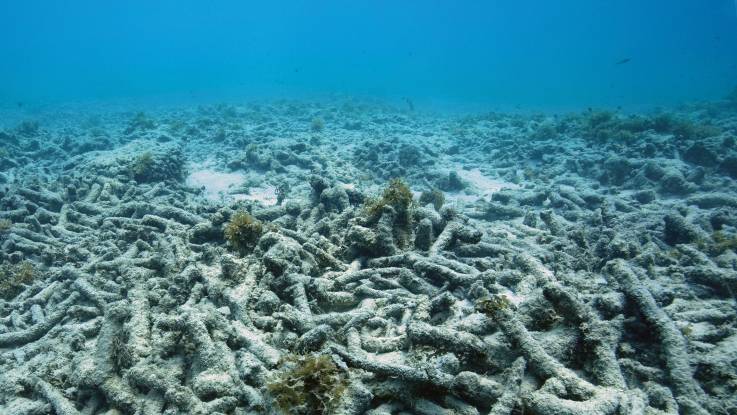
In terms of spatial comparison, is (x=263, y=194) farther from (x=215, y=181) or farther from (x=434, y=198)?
(x=434, y=198)

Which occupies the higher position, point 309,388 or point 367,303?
point 367,303

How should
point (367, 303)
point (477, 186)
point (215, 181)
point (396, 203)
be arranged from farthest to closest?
point (215, 181) < point (477, 186) < point (396, 203) < point (367, 303)

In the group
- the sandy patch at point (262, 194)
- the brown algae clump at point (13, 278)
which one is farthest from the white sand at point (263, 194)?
the brown algae clump at point (13, 278)

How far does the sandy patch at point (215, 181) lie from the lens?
16.9m

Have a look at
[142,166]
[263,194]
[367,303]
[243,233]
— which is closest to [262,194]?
[263,194]

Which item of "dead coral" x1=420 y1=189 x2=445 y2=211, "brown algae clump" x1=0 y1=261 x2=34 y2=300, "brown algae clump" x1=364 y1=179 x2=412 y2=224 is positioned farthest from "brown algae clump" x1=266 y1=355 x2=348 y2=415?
"dead coral" x1=420 y1=189 x2=445 y2=211

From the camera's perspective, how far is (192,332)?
4652mm

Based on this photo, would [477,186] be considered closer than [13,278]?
No

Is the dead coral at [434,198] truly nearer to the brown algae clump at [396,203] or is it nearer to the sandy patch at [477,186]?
the sandy patch at [477,186]

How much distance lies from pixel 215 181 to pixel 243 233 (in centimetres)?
1242

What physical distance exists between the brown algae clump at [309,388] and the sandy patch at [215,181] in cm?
1359

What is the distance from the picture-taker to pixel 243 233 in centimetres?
744

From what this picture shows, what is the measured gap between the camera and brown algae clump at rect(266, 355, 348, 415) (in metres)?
3.59

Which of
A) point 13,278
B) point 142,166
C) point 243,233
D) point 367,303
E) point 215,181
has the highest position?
point 215,181
